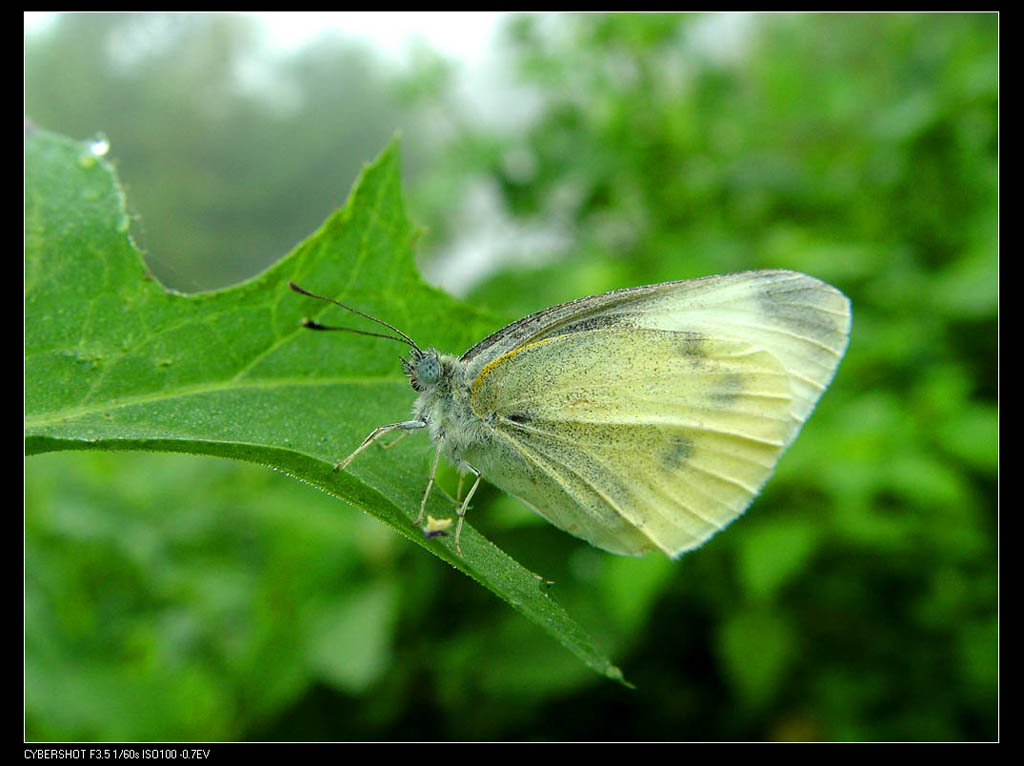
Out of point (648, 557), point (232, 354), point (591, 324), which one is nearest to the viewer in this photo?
point (232, 354)

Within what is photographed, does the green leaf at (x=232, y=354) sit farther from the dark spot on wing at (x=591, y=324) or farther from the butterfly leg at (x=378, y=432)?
the dark spot on wing at (x=591, y=324)

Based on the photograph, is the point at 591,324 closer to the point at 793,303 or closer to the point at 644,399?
the point at 644,399

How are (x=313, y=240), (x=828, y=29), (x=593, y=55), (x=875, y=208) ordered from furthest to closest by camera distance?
1. (x=828, y=29)
2. (x=593, y=55)
3. (x=875, y=208)
4. (x=313, y=240)

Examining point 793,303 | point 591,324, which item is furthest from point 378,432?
point 793,303

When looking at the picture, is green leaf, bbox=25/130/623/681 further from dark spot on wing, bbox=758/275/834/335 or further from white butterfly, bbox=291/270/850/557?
dark spot on wing, bbox=758/275/834/335

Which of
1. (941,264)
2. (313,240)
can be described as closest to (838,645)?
(941,264)

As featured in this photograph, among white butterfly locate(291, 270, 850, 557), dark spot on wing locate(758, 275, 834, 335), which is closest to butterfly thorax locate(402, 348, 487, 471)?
white butterfly locate(291, 270, 850, 557)

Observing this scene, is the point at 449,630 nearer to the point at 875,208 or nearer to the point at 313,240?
the point at 313,240
